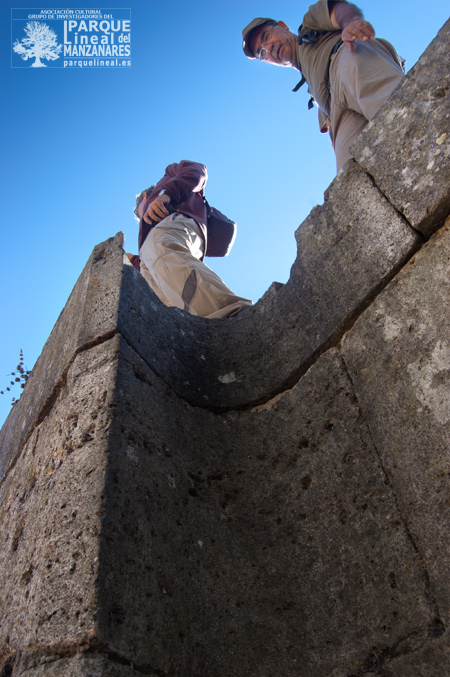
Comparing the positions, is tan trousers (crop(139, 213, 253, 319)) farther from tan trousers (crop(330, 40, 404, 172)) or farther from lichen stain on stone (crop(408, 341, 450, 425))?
lichen stain on stone (crop(408, 341, 450, 425))

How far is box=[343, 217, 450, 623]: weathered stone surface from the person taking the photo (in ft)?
5.19

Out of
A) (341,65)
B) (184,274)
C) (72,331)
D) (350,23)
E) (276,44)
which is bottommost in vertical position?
(72,331)

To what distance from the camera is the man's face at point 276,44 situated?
3486 mm

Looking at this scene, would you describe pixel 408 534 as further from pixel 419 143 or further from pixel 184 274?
pixel 184 274

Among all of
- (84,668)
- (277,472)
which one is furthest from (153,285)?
(84,668)

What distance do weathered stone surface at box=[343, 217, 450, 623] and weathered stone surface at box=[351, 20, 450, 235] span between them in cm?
14

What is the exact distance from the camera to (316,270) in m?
2.35

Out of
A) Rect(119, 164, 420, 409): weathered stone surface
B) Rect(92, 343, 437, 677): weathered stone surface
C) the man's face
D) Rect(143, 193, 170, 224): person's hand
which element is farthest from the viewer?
Rect(143, 193, 170, 224): person's hand

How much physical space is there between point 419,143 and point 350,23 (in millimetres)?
1262

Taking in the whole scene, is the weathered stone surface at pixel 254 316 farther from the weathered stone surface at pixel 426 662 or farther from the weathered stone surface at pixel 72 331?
the weathered stone surface at pixel 426 662

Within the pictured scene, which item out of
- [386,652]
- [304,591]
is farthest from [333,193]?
[386,652]

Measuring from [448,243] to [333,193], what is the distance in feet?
2.26

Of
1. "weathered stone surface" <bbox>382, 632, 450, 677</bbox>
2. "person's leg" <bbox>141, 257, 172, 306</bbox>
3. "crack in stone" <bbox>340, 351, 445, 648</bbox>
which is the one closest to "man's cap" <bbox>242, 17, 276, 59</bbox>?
"person's leg" <bbox>141, 257, 172, 306</bbox>

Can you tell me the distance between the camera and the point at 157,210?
13.2 feet
